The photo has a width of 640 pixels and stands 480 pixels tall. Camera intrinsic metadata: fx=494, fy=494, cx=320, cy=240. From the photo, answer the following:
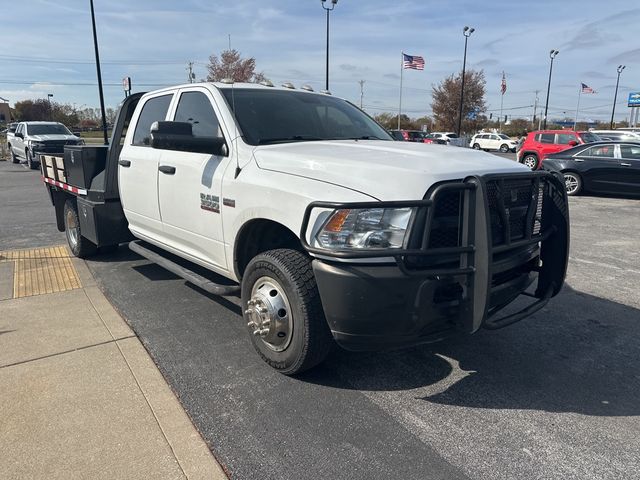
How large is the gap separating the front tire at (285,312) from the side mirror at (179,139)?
0.97m

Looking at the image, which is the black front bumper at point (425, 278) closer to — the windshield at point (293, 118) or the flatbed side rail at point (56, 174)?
the windshield at point (293, 118)

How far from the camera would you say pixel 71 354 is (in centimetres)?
361

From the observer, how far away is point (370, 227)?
2693mm

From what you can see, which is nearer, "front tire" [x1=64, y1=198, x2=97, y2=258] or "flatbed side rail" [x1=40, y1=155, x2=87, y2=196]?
"flatbed side rail" [x1=40, y1=155, x2=87, y2=196]

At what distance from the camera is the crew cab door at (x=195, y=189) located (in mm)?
3828

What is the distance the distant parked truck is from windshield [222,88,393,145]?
56.4 ft

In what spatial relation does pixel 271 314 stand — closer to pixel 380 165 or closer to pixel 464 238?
pixel 380 165

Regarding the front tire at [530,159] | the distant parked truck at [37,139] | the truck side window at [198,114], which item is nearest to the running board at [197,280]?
the truck side window at [198,114]

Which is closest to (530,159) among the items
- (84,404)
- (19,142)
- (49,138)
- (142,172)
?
(142,172)

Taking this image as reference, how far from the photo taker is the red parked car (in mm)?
20906

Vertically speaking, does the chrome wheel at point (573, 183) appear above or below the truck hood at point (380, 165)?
below

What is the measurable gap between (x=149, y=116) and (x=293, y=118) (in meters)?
1.82

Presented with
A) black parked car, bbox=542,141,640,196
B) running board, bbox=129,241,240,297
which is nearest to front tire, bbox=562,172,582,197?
black parked car, bbox=542,141,640,196

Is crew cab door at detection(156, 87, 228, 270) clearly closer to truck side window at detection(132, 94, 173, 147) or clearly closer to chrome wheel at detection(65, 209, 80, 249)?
truck side window at detection(132, 94, 173, 147)
